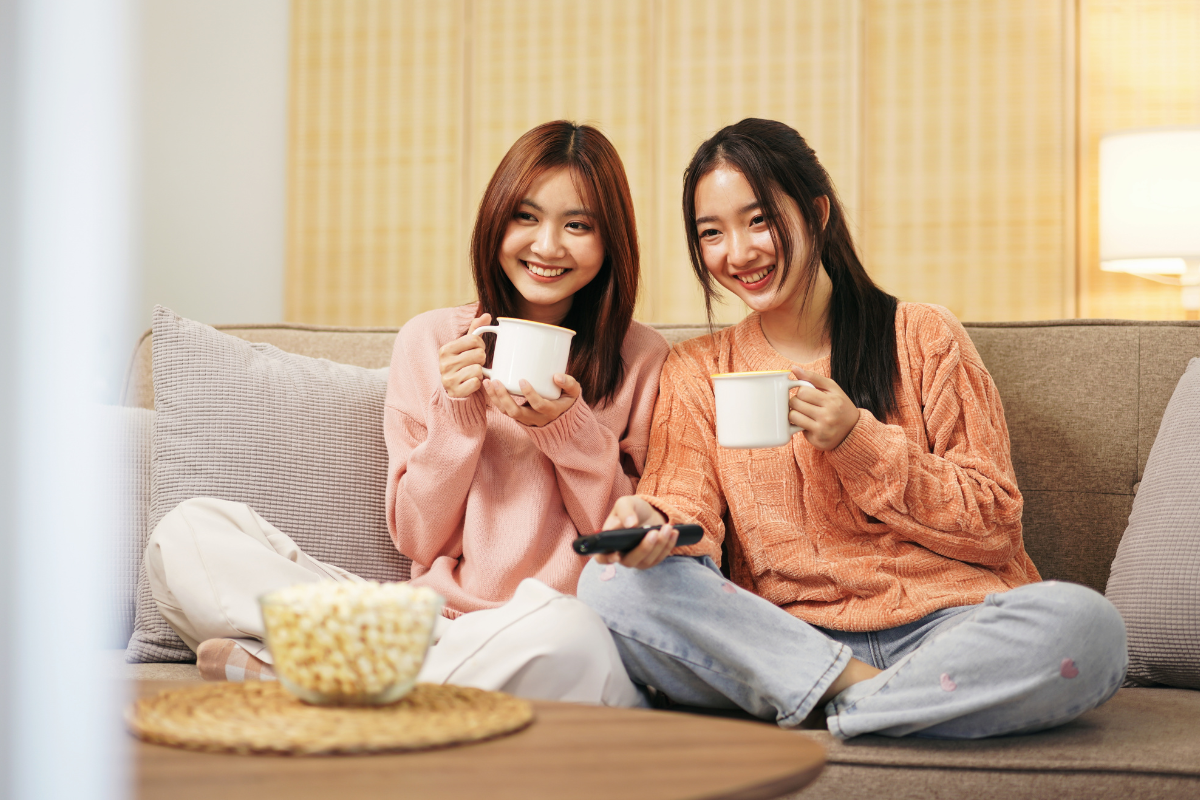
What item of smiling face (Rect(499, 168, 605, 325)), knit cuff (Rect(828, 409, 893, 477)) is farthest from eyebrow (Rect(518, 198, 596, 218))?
knit cuff (Rect(828, 409, 893, 477))

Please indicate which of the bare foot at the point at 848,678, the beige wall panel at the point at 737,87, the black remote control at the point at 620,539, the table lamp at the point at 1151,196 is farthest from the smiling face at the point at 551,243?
the table lamp at the point at 1151,196

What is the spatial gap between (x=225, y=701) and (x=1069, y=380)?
1.23 m

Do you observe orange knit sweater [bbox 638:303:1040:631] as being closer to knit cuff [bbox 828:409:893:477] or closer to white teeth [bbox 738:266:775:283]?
knit cuff [bbox 828:409:893:477]

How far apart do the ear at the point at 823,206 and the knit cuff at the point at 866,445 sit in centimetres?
33

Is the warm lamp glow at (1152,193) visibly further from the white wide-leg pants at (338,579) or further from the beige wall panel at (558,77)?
the white wide-leg pants at (338,579)

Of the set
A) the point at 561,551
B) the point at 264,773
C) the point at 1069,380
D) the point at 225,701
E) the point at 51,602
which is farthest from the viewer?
the point at 1069,380

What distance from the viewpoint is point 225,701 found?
2.23 ft

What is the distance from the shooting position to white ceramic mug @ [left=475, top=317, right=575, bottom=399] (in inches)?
45.4

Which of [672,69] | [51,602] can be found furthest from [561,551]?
[672,69]

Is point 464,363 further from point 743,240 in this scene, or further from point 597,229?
point 743,240

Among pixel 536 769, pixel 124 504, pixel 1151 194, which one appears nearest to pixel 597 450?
pixel 124 504

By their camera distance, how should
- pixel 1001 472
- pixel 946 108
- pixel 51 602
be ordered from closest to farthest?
pixel 51 602, pixel 1001 472, pixel 946 108

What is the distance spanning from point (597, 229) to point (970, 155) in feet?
6.14

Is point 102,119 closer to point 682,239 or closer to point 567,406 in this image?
point 567,406
